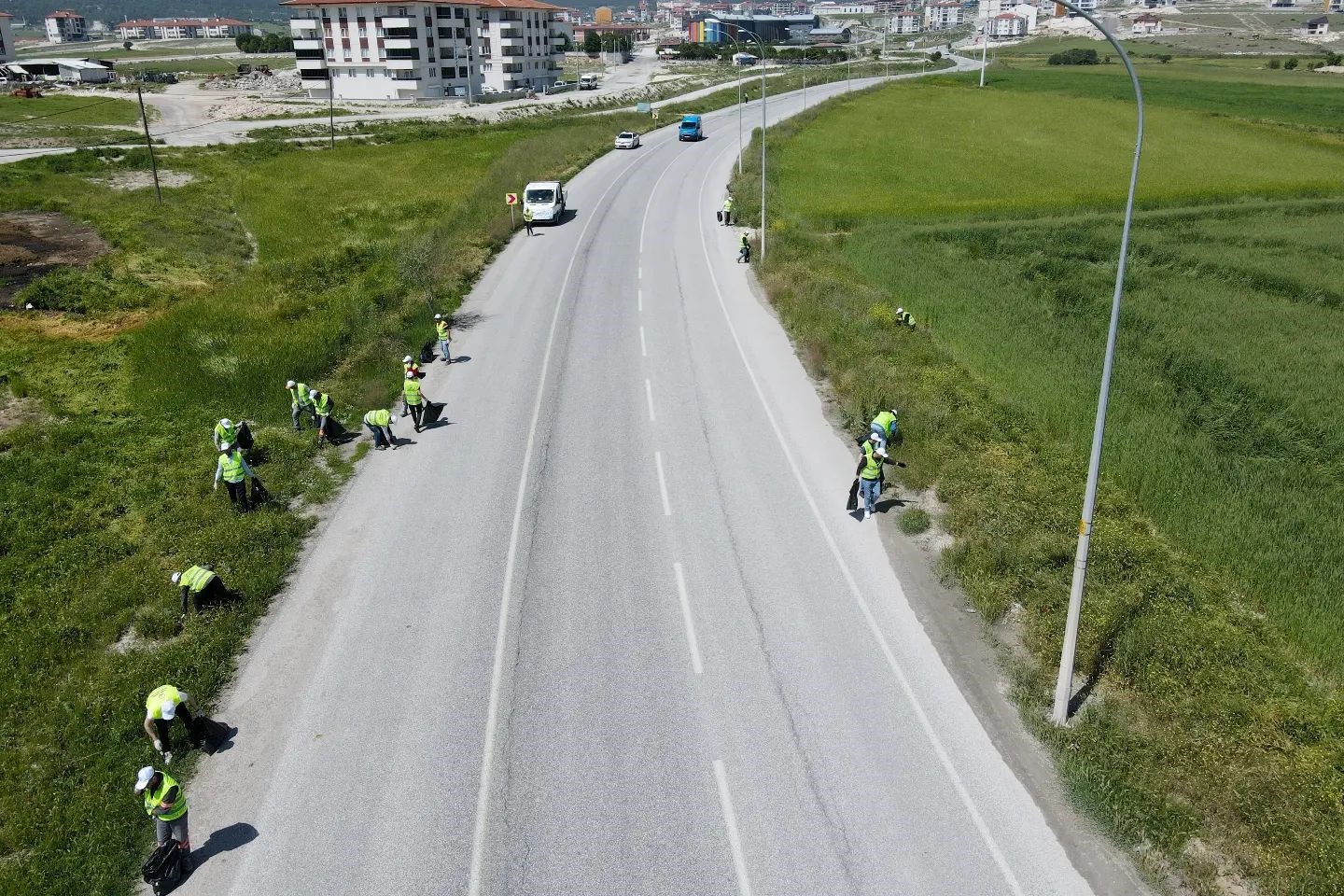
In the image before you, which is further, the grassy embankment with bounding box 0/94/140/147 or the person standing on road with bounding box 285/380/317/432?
the grassy embankment with bounding box 0/94/140/147

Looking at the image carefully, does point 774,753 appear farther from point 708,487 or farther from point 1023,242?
point 1023,242

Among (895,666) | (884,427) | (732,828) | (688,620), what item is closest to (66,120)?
(884,427)

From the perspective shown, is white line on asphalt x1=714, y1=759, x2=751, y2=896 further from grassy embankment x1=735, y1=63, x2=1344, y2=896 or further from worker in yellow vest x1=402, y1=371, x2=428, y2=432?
worker in yellow vest x1=402, y1=371, x2=428, y2=432

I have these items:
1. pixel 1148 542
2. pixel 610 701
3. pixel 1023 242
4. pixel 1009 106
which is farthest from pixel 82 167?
pixel 1009 106

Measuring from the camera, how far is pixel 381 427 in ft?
72.2

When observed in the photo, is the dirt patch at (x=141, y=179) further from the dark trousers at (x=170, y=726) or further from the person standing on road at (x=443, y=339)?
the dark trousers at (x=170, y=726)

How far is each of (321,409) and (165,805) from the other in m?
13.1

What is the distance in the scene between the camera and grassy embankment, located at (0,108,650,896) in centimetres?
1233

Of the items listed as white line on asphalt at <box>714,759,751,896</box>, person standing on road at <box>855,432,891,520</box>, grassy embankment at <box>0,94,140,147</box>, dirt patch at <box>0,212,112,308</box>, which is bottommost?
white line on asphalt at <box>714,759,751,896</box>

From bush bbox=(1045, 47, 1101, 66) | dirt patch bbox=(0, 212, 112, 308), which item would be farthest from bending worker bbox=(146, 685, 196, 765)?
bush bbox=(1045, 47, 1101, 66)

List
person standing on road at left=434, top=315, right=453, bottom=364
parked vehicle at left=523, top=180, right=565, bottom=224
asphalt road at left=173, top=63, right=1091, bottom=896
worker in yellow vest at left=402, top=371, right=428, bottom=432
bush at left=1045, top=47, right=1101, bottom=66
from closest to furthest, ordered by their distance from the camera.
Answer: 1. asphalt road at left=173, top=63, right=1091, bottom=896
2. worker in yellow vest at left=402, top=371, right=428, bottom=432
3. person standing on road at left=434, top=315, right=453, bottom=364
4. parked vehicle at left=523, top=180, right=565, bottom=224
5. bush at left=1045, top=47, right=1101, bottom=66

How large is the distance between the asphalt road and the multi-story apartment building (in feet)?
349

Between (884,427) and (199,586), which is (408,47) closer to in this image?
(884,427)

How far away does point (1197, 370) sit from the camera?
25969 mm
